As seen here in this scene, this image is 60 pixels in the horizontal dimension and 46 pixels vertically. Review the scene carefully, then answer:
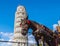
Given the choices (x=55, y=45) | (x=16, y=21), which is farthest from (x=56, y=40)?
(x=16, y=21)

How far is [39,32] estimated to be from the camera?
9203 mm

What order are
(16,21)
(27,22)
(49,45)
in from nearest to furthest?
(27,22)
(49,45)
(16,21)

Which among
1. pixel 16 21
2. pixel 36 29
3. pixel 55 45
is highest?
pixel 16 21

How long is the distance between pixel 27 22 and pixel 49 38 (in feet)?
4.25

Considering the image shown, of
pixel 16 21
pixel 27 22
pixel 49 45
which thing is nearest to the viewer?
pixel 27 22

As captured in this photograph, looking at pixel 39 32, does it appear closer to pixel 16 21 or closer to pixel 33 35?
Answer: pixel 33 35

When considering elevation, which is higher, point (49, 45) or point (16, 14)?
point (16, 14)

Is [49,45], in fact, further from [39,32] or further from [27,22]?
[27,22]

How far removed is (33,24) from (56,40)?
1.35 metres

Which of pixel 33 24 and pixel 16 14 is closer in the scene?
pixel 33 24

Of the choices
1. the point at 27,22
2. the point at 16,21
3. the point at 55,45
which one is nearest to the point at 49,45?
the point at 55,45

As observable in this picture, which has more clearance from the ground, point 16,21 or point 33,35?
point 16,21

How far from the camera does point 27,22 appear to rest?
9125 millimetres

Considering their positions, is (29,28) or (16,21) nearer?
(29,28)
